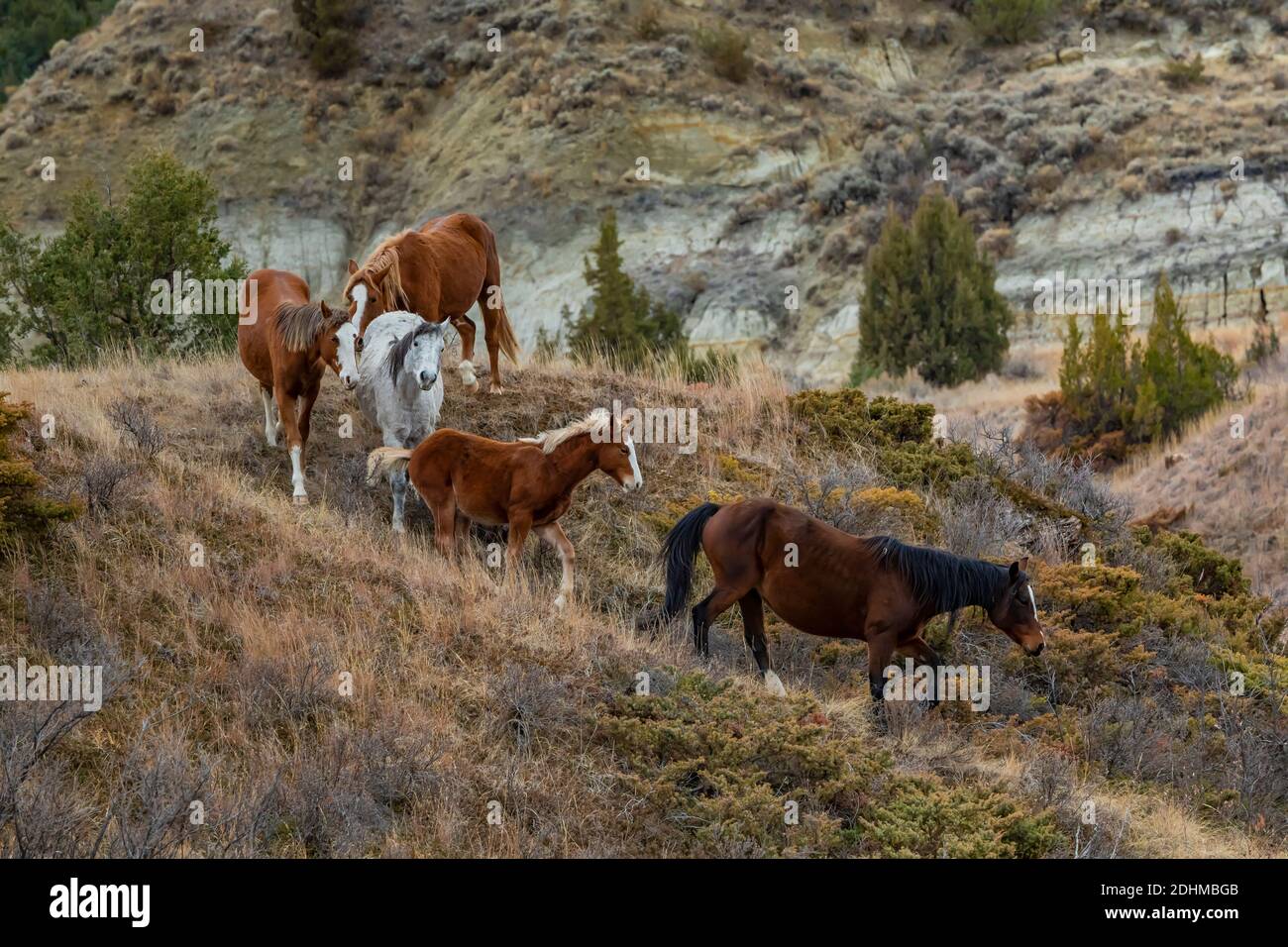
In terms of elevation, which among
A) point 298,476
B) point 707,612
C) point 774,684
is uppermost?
point 298,476

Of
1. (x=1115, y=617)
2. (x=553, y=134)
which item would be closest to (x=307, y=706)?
(x=1115, y=617)

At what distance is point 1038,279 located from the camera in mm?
37125

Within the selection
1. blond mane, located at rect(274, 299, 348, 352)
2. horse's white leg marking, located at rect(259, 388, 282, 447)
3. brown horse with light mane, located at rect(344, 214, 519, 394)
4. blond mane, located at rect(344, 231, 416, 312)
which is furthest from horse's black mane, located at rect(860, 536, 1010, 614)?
horse's white leg marking, located at rect(259, 388, 282, 447)

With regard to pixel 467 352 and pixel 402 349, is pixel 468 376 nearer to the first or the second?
pixel 467 352

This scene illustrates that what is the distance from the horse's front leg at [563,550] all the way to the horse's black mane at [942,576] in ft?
7.62

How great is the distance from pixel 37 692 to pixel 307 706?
4.65 feet

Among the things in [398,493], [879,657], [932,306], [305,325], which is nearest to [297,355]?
[305,325]

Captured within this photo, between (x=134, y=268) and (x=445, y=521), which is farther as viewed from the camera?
(x=134, y=268)

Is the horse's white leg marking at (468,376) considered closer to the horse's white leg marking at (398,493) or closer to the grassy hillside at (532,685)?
the grassy hillside at (532,685)

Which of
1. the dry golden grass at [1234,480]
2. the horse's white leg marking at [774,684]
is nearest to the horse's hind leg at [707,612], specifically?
the horse's white leg marking at [774,684]

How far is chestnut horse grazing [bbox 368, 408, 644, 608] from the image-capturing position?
34.0 ft

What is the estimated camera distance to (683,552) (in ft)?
32.0

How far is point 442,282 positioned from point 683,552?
14.1 ft

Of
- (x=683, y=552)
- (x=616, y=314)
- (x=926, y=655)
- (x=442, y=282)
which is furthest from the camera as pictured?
(x=616, y=314)
